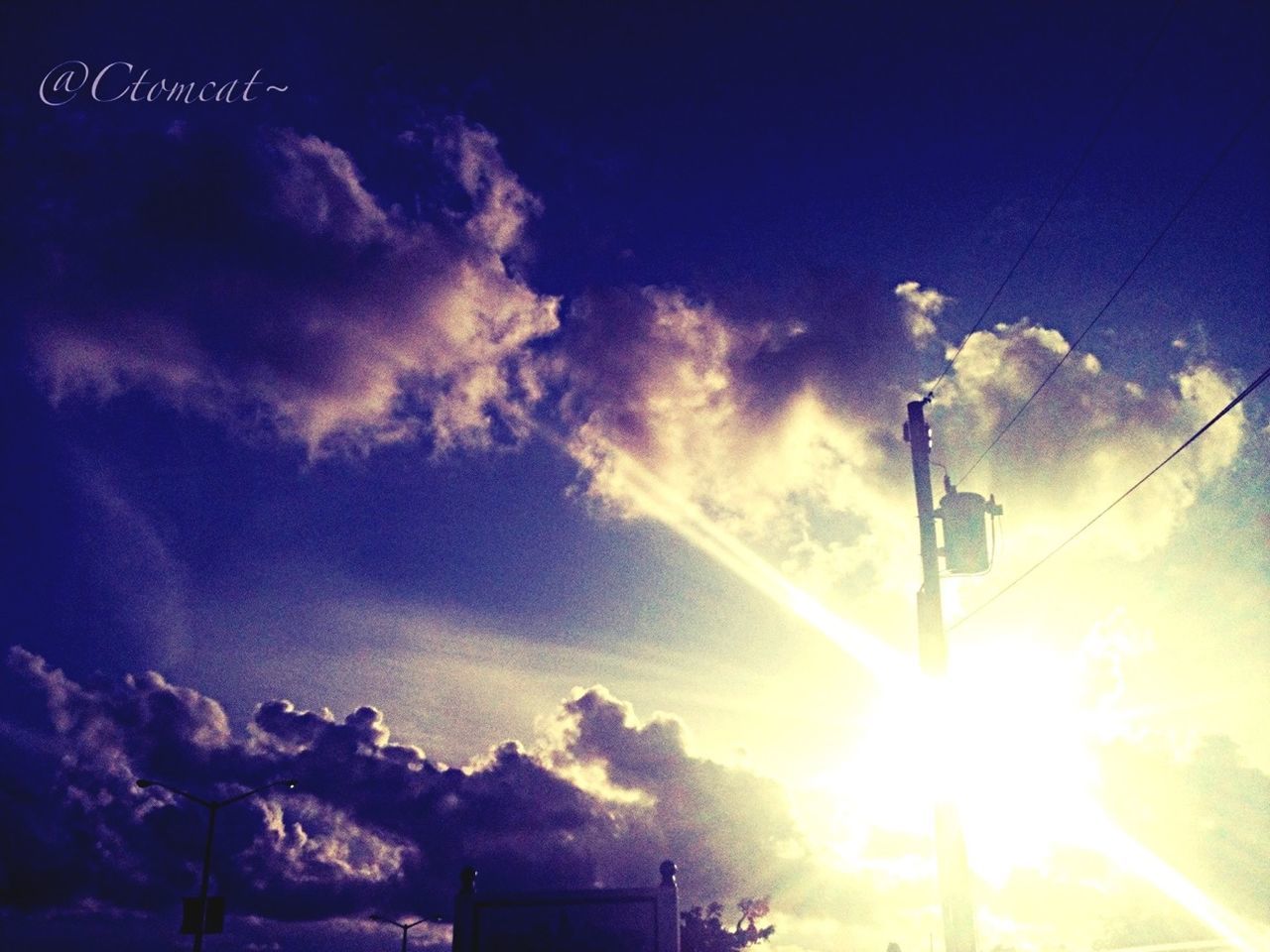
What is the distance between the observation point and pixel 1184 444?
11172mm

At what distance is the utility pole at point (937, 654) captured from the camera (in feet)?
41.2

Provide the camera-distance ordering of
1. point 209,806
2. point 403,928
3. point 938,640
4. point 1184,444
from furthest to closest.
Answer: point 403,928 < point 209,806 < point 938,640 < point 1184,444

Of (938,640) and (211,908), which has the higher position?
(938,640)

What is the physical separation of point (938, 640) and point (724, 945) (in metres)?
72.5

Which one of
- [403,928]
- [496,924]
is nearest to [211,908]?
[496,924]

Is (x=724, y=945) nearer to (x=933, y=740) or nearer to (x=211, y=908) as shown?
(x=211, y=908)

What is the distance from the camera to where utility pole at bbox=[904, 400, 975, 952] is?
12.6 meters

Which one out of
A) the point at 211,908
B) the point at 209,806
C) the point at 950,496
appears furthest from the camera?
the point at 209,806

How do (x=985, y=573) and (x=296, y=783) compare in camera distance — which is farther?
(x=296, y=783)

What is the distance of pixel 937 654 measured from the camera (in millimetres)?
13766

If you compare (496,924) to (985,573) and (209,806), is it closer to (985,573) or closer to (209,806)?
(985,573)

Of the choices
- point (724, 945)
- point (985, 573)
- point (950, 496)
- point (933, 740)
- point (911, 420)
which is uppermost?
point (911, 420)

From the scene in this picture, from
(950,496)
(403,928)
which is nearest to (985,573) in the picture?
(950,496)

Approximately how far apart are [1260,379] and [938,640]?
18.5 feet
